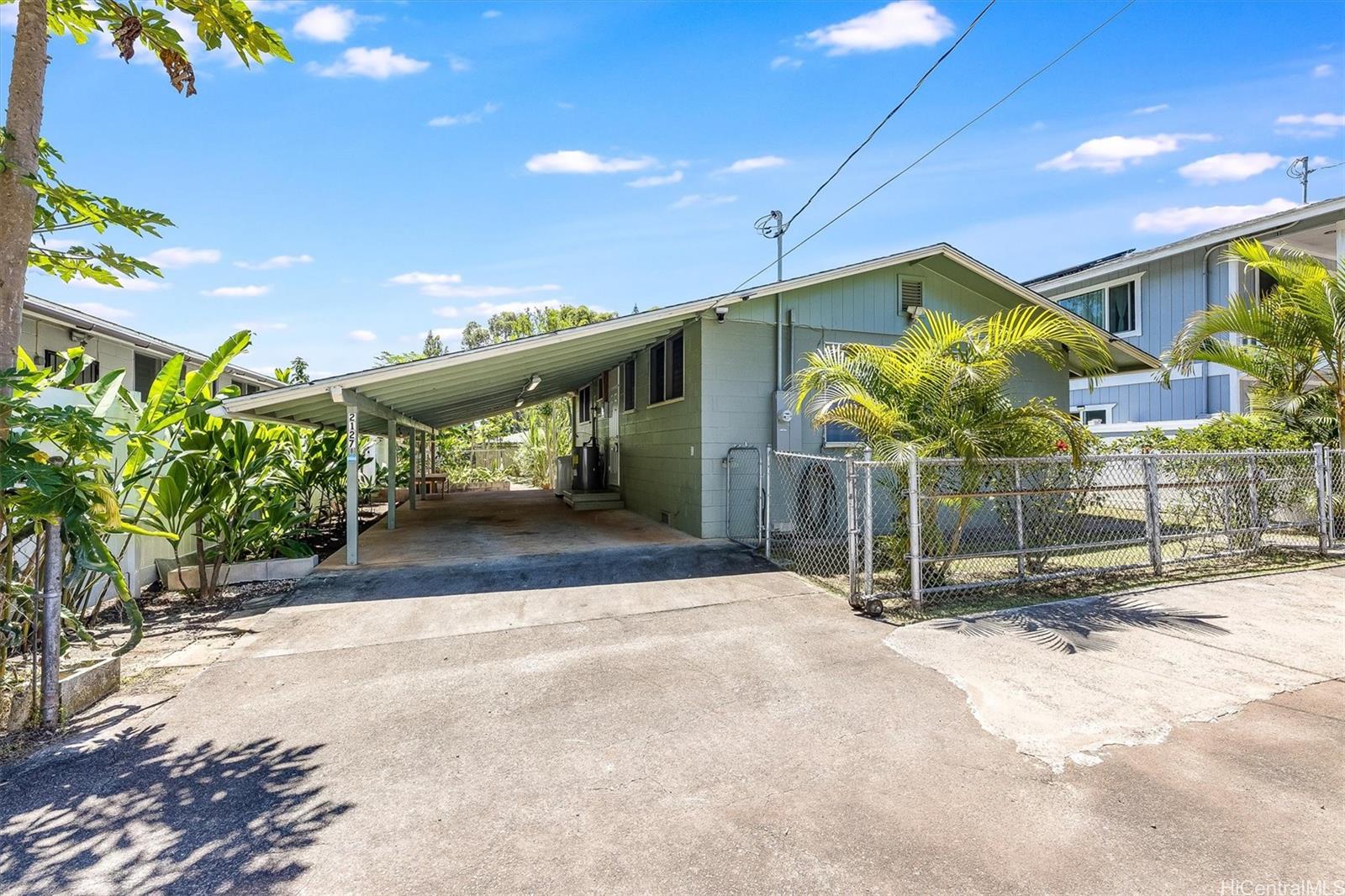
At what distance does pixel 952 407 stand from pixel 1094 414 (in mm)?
12067

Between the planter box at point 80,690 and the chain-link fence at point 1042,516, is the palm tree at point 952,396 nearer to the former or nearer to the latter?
the chain-link fence at point 1042,516

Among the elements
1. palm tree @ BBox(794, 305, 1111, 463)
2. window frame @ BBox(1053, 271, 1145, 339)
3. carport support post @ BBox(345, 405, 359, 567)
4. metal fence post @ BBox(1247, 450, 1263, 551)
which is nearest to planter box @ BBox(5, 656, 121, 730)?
carport support post @ BBox(345, 405, 359, 567)

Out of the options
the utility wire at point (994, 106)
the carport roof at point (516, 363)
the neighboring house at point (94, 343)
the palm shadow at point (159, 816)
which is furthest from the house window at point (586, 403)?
the palm shadow at point (159, 816)

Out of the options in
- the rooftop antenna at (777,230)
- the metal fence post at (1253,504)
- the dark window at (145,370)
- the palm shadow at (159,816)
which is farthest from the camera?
the rooftop antenna at (777,230)

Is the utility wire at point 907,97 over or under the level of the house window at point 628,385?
over

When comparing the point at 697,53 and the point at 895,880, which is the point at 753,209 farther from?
the point at 895,880

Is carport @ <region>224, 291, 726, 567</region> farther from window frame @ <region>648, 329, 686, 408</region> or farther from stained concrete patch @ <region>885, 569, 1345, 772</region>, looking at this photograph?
stained concrete patch @ <region>885, 569, 1345, 772</region>

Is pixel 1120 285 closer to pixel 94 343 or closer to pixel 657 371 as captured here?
pixel 657 371

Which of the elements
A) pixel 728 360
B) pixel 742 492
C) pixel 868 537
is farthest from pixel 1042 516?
pixel 728 360

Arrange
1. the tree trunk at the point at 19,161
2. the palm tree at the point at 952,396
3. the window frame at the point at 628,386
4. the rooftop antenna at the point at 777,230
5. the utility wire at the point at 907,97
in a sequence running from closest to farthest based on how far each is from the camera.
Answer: the tree trunk at the point at 19,161 → the palm tree at the point at 952,396 → the utility wire at the point at 907,97 → the window frame at the point at 628,386 → the rooftop antenna at the point at 777,230

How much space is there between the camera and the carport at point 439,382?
7355 mm

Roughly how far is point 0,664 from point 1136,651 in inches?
270

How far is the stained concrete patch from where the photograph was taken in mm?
3316

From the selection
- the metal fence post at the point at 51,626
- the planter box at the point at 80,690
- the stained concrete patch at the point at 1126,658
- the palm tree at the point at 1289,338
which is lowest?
the stained concrete patch at the point at 1126,658
